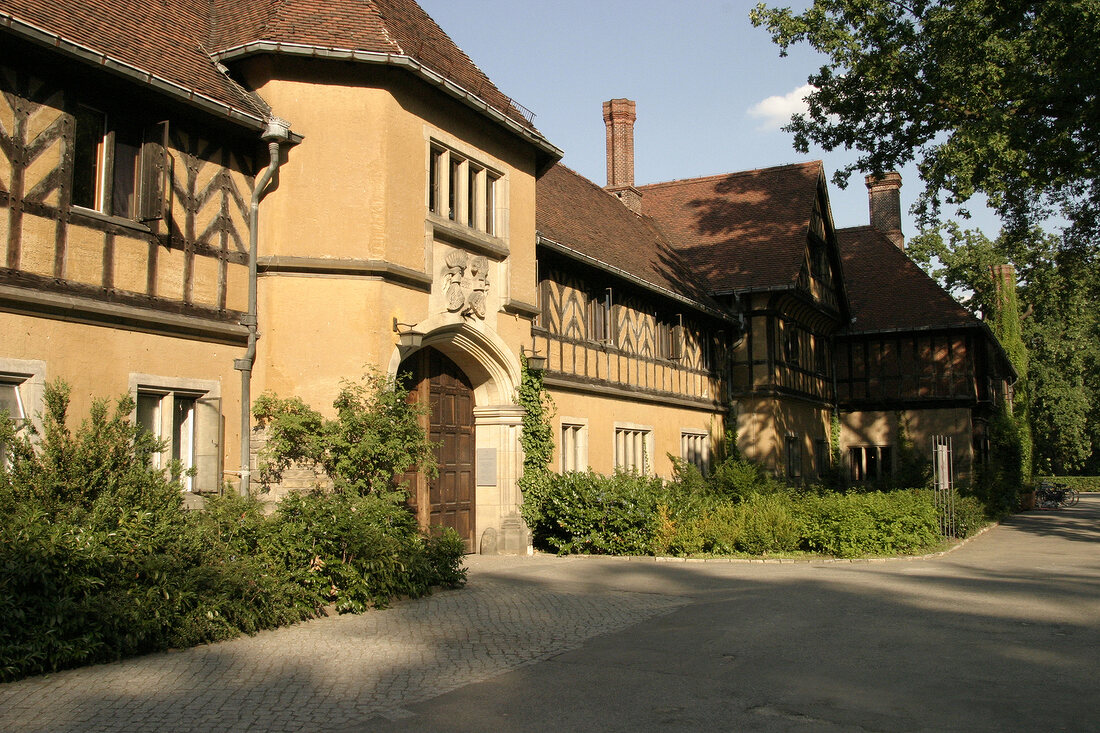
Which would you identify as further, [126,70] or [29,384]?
[126,70]

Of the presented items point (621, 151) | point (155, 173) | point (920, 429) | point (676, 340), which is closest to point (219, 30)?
point (155, 173)

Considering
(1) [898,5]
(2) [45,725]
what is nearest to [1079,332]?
(1) [898,5]

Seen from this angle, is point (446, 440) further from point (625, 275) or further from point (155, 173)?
point (625, 275)

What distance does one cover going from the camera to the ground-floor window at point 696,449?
24609 mm

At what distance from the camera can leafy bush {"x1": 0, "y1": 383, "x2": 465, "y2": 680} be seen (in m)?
7.59

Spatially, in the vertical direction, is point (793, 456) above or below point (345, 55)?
below

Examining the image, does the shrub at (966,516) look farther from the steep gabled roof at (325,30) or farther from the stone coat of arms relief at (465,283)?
the steep gabled roof at (325,30)

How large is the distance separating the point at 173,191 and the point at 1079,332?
49387 mm

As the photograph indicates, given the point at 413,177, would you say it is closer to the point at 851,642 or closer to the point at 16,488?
the point at 16,488

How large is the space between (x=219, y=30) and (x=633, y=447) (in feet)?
40.5

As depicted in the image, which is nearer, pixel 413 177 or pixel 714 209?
pixel 413 177

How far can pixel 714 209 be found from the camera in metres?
31.3

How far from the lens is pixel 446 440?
15.7m

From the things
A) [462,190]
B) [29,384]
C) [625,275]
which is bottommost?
[29,384]
